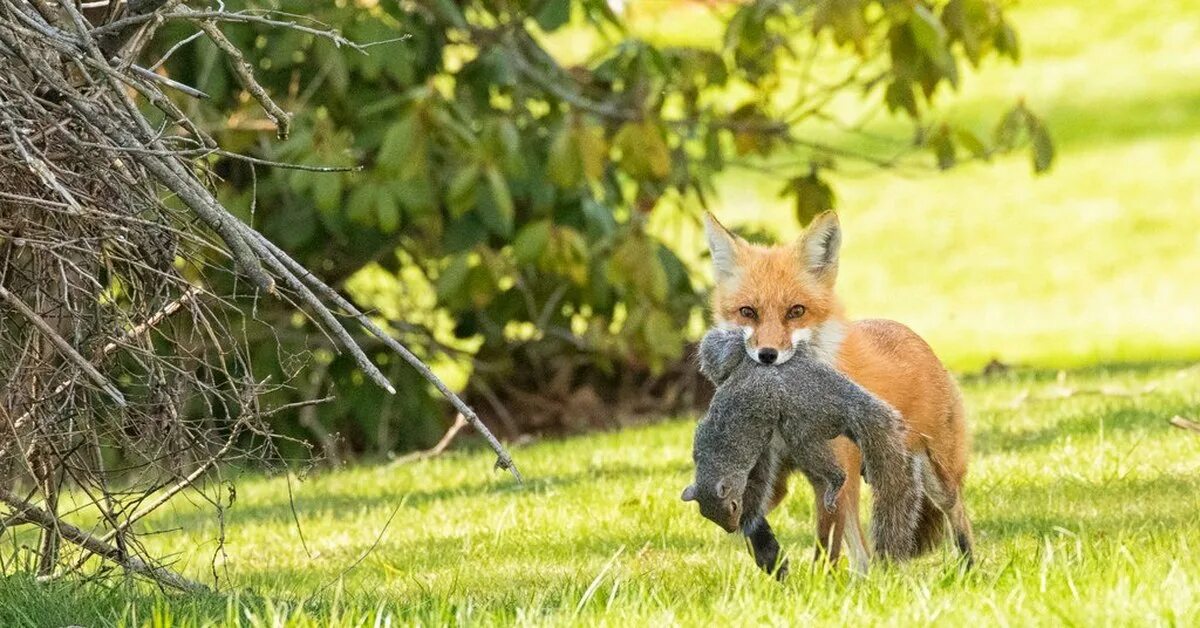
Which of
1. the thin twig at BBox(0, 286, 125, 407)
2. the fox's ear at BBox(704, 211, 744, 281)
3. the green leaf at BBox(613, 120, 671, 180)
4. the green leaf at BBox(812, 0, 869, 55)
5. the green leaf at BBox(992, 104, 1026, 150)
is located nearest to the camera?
the thin twig at BBox(0, 286, 125, 407)

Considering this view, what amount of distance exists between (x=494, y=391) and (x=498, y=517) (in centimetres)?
532

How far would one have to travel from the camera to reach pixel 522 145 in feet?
30.8

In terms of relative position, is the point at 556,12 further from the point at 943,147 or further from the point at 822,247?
the point at 822,247

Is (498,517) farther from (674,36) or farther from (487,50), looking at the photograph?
(674,36)

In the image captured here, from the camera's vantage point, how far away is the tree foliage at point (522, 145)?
27.5ft

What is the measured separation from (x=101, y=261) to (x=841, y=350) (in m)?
2.12

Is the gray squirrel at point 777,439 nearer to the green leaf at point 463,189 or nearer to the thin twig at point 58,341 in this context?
the thin twig at point 58,341

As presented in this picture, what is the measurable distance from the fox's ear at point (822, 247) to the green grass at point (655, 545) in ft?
2.83

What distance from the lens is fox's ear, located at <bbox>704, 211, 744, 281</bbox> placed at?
5363mm

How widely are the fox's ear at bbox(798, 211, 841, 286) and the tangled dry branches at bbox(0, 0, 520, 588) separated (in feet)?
5.12

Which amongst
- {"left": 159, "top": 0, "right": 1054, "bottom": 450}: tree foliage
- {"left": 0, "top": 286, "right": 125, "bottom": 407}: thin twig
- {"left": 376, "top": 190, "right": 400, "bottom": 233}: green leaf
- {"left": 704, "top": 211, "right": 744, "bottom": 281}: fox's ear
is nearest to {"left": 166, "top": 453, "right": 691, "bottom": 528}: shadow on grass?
{"left": 376, "top": 190, "right": 400, "bottom": 233}: green leaf

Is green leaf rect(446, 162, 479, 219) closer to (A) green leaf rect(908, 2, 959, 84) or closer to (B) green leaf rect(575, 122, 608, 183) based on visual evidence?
(B) green leaf rect(575, 122, 608, 183)

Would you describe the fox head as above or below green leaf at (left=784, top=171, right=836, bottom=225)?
below

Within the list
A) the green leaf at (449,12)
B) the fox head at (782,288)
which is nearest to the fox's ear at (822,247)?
the fox head at (782,288)
